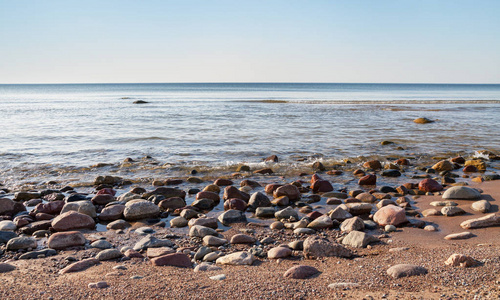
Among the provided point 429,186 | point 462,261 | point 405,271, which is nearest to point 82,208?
point 405,271


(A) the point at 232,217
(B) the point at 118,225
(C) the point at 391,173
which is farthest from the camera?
(C) the point at 391,173

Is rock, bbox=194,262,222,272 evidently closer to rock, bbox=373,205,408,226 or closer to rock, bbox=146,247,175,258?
rock, bbox=146,247,175,258

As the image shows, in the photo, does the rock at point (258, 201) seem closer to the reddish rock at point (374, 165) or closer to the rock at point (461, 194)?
the rock at point (461, 194)

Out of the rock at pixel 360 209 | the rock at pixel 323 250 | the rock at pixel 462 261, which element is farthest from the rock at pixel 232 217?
the rock at pixel 462 261

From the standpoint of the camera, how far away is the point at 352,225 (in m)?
5.45

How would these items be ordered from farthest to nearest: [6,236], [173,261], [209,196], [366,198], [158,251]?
1. [209,196]
2. [366,198]
3. [6,236]
4. [158,251]
5. [173,261]

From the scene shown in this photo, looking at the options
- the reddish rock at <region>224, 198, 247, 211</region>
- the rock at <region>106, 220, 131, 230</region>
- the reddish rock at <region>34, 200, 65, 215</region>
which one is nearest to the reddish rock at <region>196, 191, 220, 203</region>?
the reddish rock at <region>224, 198, 247, 211</region>

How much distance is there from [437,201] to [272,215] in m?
2.86

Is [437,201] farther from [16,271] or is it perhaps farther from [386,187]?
[16,271]

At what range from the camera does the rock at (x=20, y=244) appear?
16.0 ft

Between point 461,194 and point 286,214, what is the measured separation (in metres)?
3.18

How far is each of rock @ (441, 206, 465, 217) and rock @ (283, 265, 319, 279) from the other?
309cm

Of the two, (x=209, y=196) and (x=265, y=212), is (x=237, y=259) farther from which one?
(x=209, y=196)

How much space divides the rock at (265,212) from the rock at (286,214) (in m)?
0.12
